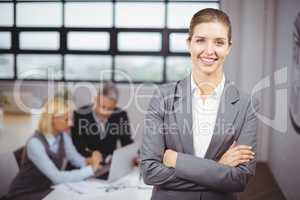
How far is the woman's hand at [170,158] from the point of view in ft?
5.63

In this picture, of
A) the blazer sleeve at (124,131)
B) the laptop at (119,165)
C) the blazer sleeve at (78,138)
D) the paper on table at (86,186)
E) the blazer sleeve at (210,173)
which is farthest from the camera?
the blazer sleeve at (124,131)

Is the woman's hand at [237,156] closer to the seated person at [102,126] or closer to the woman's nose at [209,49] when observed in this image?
the woman's nose at [209,49]

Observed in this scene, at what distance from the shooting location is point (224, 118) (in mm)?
1764

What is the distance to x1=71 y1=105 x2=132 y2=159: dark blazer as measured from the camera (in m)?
3.31

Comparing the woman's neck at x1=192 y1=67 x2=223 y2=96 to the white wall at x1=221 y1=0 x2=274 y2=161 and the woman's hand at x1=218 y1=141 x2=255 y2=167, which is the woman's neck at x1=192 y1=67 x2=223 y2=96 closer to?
the woman's hand at x1=218 y1=141 x2=255 y2=167

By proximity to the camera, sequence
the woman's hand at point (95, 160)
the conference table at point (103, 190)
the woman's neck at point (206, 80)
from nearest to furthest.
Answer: the woman's neck at point (206, 80) → the conference table at point (103, 190) → the woman's hand at point (95, 160)

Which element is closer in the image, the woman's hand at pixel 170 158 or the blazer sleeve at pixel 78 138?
the woman's hand at pixel 170 158

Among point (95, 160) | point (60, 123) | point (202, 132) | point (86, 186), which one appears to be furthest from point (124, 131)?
point (202, 132)

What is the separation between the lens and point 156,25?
334cm

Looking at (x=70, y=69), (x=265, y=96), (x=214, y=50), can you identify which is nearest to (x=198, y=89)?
(x=214, y=50)

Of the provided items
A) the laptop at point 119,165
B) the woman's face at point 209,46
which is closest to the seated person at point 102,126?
the laptop at point 119,165

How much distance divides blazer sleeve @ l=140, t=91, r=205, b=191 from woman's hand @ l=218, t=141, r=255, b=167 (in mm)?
155

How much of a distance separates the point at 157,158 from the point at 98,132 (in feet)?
5.63

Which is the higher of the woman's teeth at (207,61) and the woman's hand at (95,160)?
the woman's teeth at (207,61)
